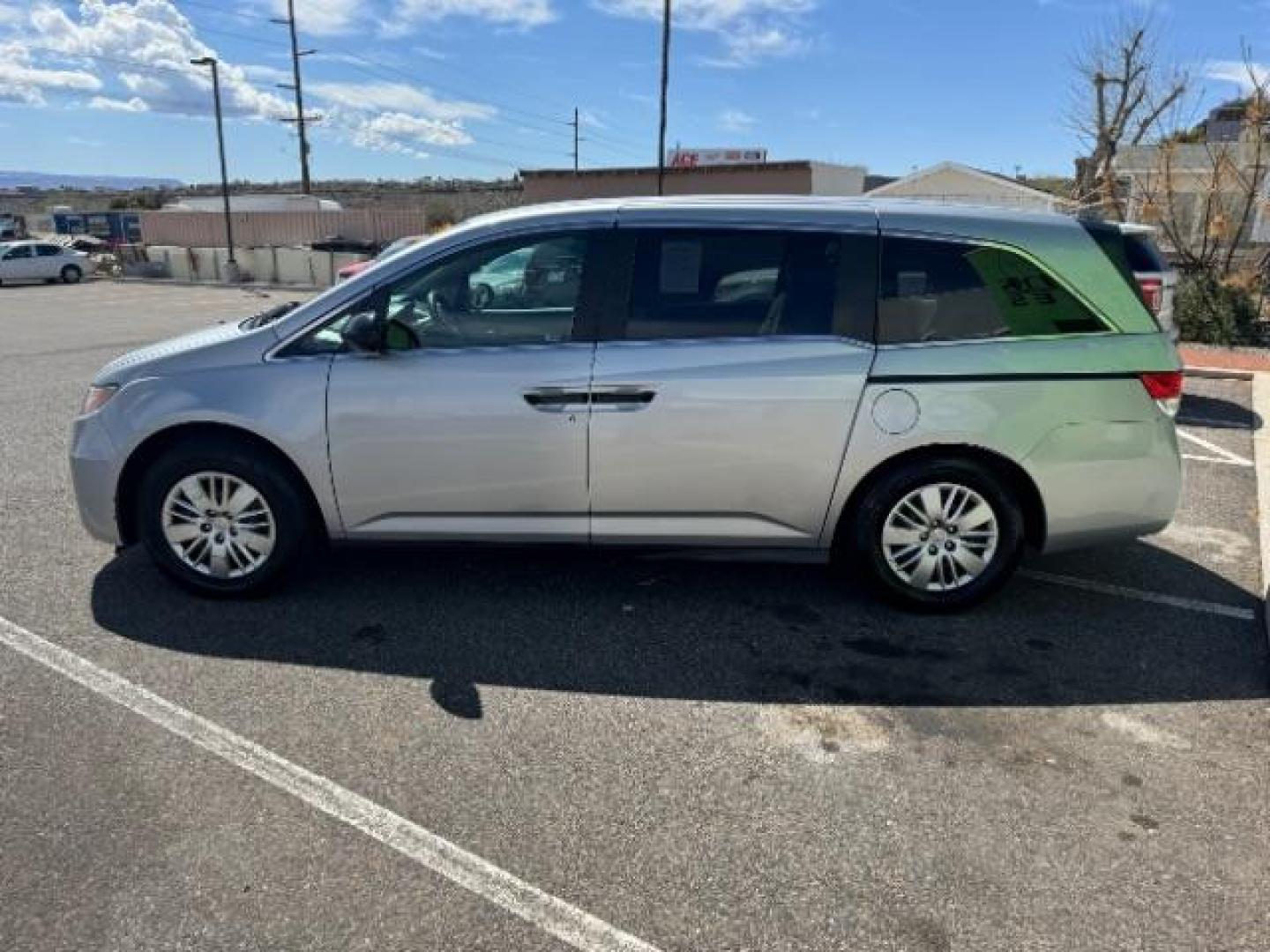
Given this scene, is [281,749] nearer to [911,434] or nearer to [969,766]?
[969,766]

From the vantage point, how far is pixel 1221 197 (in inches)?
528

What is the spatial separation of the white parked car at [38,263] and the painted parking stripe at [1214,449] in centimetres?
3440

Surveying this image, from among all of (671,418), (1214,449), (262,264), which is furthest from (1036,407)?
(262,264)

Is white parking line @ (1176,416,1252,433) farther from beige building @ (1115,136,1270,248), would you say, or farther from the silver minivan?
beige building @ (1115,136,1270,248)

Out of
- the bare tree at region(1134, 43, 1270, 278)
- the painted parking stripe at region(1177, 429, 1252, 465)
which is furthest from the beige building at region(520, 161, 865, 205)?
the painted parking stripe at region(1177, 429, 1252, 465)

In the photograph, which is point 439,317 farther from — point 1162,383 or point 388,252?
point 1162,383

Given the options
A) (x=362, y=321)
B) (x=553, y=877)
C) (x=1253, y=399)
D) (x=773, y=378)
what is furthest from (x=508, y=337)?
(x=1253, y=399)

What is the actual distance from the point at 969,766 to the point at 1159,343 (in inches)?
80.4

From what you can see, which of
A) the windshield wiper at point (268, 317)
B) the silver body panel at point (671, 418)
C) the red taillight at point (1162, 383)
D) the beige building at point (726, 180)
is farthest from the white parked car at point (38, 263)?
the red taillight at point (1162, 383)

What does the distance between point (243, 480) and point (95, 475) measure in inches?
26.9

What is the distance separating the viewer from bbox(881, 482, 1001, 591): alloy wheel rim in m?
3.87

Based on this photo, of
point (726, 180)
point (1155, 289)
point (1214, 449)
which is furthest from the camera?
point (726, 180)

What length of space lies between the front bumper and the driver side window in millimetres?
1430

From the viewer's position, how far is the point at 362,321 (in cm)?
369
